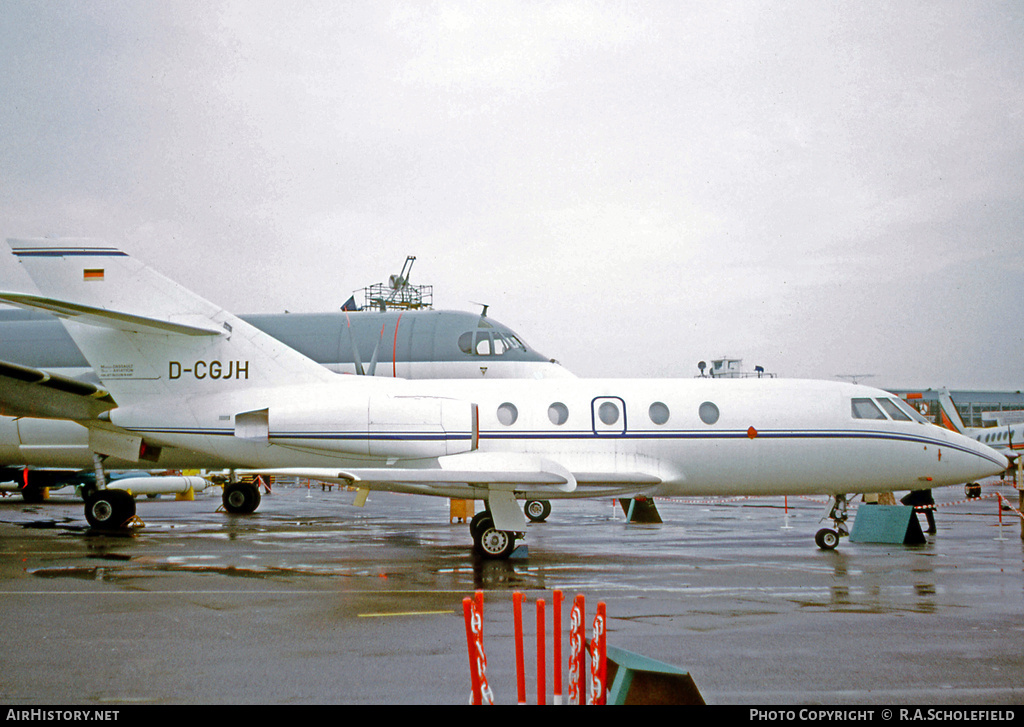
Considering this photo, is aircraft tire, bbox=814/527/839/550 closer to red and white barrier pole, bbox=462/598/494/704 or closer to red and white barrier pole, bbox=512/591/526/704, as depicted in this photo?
red and white barrier pole, bbox=512/591/526/704

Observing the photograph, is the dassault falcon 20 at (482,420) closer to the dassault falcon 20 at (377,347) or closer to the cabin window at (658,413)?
the cabin window at (658,413)

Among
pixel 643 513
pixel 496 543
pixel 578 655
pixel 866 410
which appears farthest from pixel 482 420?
pixel 643 513

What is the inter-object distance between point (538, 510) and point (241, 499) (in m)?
8.83

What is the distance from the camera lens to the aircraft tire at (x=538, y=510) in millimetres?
21203

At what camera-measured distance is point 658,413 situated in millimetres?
13922

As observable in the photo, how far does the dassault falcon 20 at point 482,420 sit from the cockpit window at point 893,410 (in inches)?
1.0

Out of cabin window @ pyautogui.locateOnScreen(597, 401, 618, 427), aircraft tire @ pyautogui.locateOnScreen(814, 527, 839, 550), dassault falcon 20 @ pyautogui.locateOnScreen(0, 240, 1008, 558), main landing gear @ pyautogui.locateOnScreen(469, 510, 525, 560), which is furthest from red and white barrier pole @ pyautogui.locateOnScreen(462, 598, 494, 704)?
aircraft tire @ pyautogui.locateOnScreen(814, 527, 839, 550)

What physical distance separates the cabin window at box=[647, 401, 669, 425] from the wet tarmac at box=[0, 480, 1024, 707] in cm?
234

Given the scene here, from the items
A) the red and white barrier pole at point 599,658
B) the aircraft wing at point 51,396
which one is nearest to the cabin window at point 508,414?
the aircraft wing at point 51,396

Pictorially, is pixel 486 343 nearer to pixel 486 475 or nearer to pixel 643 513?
pixel 643 513

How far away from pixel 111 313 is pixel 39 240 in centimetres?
363

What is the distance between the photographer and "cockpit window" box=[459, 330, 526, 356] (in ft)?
68.8

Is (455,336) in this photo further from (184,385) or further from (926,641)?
(926,641)
